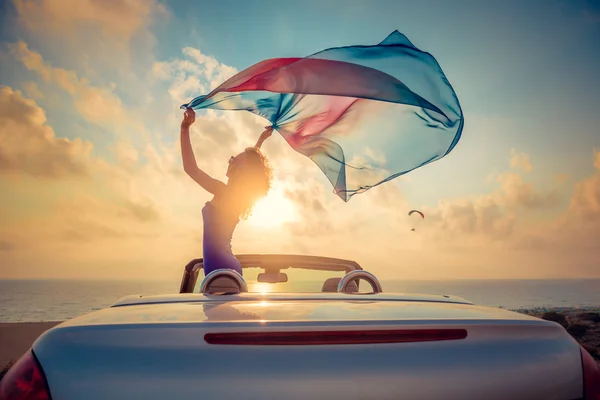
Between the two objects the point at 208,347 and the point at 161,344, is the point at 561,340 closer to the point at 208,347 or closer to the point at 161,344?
the point at 208,347

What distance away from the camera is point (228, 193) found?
15.0ft

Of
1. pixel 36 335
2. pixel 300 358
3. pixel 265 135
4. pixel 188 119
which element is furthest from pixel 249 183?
pixel 36 335

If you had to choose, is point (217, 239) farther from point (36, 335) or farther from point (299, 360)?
point (36, 335)

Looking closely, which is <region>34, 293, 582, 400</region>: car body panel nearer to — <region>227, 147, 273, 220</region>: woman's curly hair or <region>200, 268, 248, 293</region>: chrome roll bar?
<region>200, 268, 248, 293</region>: chrome roll bar

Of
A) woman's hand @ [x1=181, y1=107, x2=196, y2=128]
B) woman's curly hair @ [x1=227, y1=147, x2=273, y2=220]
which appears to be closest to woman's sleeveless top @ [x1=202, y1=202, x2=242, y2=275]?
woman's curly hair @ [x1=227, y1=147, x2=273, y2=220]

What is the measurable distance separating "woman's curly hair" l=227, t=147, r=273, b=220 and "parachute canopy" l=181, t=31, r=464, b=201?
5.37 ft

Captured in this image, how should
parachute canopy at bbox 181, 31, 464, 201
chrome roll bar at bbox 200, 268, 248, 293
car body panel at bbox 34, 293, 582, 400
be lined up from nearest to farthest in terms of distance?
car body panel at bbox 34, 293, 582, 400
chrome roll bar at bbox 200, 268, 248, 293
parachute canopy at bbox 181, 31, 464, 201

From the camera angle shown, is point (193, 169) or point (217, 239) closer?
point (217, 239)

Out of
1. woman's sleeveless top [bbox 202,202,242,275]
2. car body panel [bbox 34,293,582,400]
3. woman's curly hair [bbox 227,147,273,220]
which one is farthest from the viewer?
woman's curly hair [bbox 227,147,273,220]

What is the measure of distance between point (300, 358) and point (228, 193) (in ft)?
10.1

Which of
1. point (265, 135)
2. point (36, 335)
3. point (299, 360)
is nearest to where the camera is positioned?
point (299, 360)

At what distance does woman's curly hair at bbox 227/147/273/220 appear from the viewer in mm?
4559

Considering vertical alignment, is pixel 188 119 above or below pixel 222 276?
above

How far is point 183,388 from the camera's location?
4.94 ft
